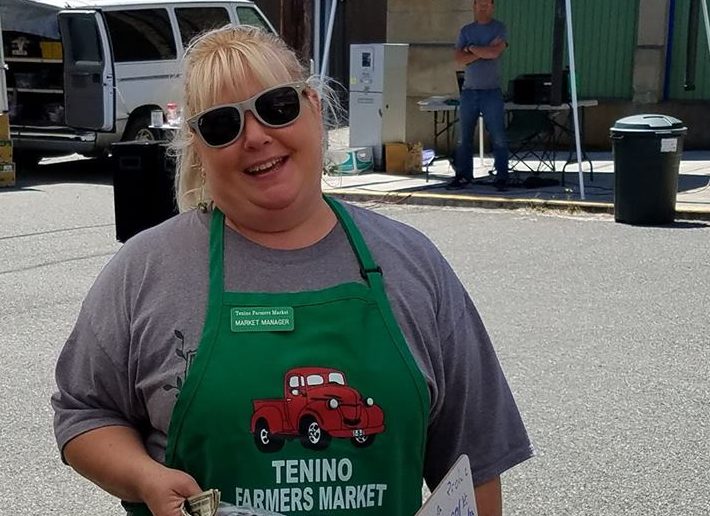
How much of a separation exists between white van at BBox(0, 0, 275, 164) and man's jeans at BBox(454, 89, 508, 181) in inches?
114

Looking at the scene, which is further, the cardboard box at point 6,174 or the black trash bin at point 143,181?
the cardboard box at point 6,174

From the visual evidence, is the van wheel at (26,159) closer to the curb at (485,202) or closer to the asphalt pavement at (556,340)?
the asphalt pavement at (556,340)

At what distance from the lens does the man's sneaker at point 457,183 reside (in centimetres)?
1242

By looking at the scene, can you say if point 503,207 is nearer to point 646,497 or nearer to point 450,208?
point 450,208

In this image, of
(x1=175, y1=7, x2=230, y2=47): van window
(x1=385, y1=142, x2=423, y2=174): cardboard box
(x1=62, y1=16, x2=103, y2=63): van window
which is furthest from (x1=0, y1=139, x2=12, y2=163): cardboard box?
(x1=385, y1=142, x2=423, y2=174): cardboard box

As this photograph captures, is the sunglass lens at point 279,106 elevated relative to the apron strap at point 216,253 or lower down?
elevated

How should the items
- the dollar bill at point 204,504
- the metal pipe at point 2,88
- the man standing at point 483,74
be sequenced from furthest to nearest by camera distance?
the metal pipe at point 2,88
the man standing at point 483,74
the dollar bill at point 204,504

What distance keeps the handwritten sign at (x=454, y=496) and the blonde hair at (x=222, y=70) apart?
655 millimetres

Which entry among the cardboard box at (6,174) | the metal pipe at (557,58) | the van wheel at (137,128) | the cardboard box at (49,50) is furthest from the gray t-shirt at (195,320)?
the cardboard box at (49,50)

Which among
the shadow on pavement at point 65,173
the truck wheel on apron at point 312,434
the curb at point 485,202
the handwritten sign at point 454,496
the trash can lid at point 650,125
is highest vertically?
the truck wheel on apron at point 312,434

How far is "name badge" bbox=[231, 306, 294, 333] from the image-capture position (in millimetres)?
1835

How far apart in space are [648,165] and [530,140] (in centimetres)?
335

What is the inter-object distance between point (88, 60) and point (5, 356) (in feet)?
26.2

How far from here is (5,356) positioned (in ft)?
19.9
